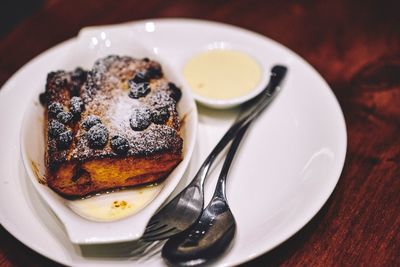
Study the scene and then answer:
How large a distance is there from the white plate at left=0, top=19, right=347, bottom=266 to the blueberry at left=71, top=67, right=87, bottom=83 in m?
0.26

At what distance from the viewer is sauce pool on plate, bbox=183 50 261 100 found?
5.97 ft

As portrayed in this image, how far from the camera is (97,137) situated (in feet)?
4.42

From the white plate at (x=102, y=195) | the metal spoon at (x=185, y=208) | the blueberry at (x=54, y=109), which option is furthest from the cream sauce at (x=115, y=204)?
the blueberry at (x=54, y=109)

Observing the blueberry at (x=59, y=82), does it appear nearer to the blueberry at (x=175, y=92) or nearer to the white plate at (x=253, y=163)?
the white plate at (x=253, y=163)

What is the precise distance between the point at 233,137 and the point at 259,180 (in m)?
0.21

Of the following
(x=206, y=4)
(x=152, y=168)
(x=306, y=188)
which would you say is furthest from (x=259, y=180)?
(x=206, y=4)

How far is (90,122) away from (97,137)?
0.08 metres

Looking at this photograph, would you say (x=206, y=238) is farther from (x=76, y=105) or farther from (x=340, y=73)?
(x=340, y=73)

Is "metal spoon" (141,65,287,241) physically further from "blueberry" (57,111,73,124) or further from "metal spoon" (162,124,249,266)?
"blueberry" (57,111,73,124)

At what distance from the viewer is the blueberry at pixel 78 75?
1636mm

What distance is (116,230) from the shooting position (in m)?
1.13

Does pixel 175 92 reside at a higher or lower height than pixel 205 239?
higher

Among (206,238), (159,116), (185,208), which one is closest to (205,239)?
(206,238)

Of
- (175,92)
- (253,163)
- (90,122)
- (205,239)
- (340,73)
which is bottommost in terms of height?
(340,73)
